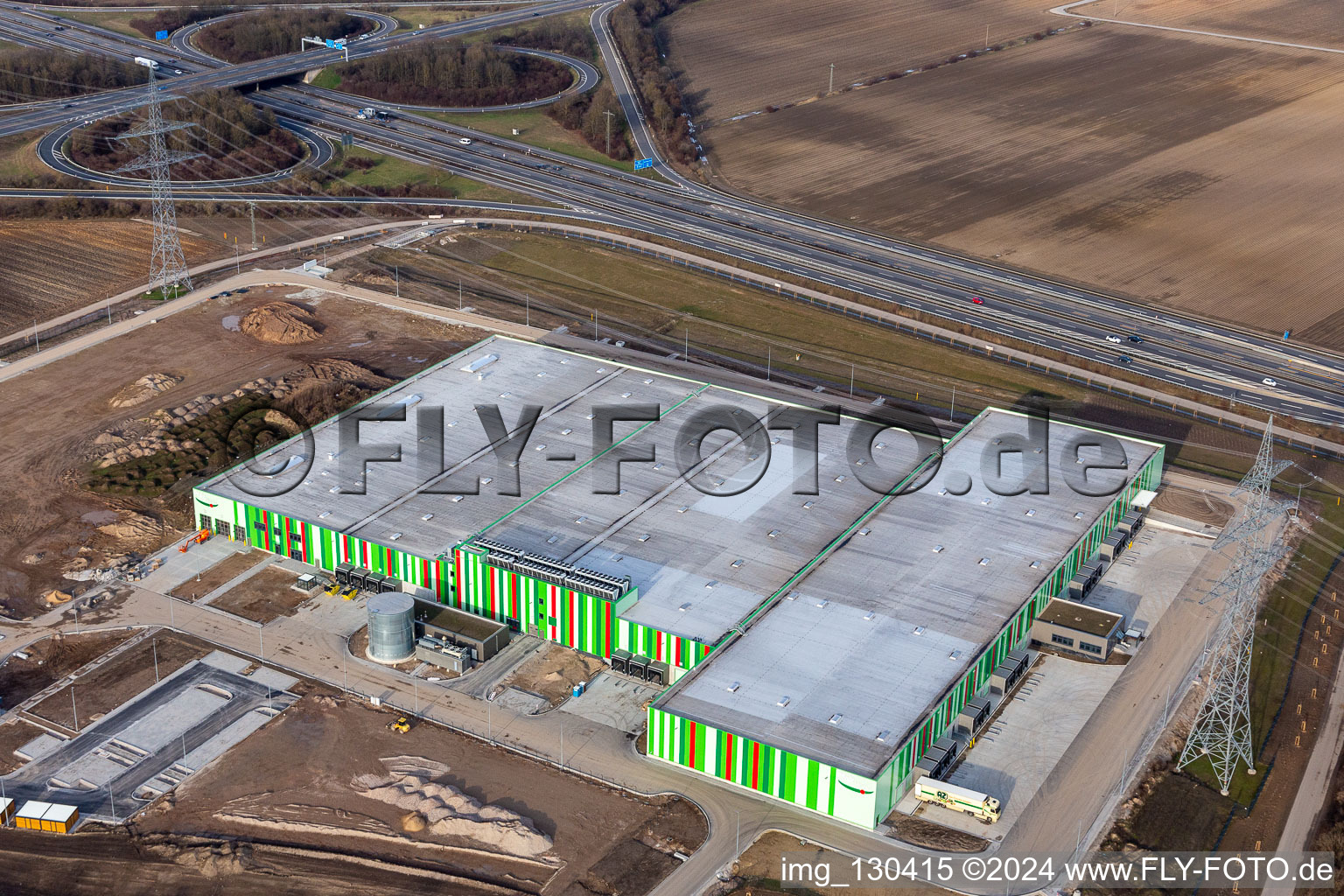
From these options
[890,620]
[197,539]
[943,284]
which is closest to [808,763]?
[890,620]

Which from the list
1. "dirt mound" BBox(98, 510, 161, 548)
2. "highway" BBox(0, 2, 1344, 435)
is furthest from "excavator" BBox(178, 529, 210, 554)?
"highway" BBox(0, 2, 1344, 435)

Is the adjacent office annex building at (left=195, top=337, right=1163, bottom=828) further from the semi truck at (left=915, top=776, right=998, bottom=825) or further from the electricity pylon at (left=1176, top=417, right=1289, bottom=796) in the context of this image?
the electricity pylon at (left=1176, top=417, right=1289, bottom=796)

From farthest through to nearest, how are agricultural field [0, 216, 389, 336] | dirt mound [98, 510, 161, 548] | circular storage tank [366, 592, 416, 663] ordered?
agricultural field [0, 216, 389, 336], dirt mound [98, 510, 161, 548], circular storage tank [366, 592, 416, 663]

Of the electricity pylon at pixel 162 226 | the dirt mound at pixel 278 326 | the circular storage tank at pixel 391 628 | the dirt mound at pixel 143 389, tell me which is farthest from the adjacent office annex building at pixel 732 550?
the electricity pylon at pixel 162 226

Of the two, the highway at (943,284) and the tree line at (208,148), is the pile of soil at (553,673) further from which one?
the tree line at (208,148)

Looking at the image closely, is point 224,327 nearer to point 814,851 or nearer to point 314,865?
point 314,865

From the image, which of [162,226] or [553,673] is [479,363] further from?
[162,226]
